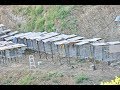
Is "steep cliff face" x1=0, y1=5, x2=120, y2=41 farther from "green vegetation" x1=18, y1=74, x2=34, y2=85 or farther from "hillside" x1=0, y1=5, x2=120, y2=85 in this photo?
"green vegetation" x1=18, y1=74, x2=34, y2=85

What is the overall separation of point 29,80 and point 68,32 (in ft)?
15.5

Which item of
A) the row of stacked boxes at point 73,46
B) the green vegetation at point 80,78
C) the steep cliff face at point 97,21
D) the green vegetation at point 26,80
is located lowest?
the green vegetation at point 26,80

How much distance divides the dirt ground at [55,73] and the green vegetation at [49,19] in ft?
11.7

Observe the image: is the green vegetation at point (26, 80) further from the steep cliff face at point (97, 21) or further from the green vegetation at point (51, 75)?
the steep cliff face at point (97, 21)

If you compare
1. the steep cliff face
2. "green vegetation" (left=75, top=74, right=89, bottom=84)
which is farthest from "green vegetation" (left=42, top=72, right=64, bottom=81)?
the steep cliff face

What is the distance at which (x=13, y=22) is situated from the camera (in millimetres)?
16391

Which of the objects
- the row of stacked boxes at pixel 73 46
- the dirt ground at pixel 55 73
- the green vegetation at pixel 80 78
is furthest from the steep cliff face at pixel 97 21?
the green vegetation at pixel 80 78

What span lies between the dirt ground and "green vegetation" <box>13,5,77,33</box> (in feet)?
11.7

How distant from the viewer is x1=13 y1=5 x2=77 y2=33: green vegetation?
13992mm

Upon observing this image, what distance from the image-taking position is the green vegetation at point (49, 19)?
45.9 ft

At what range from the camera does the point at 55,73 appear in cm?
920

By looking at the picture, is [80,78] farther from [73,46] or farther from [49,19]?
[49,19]
